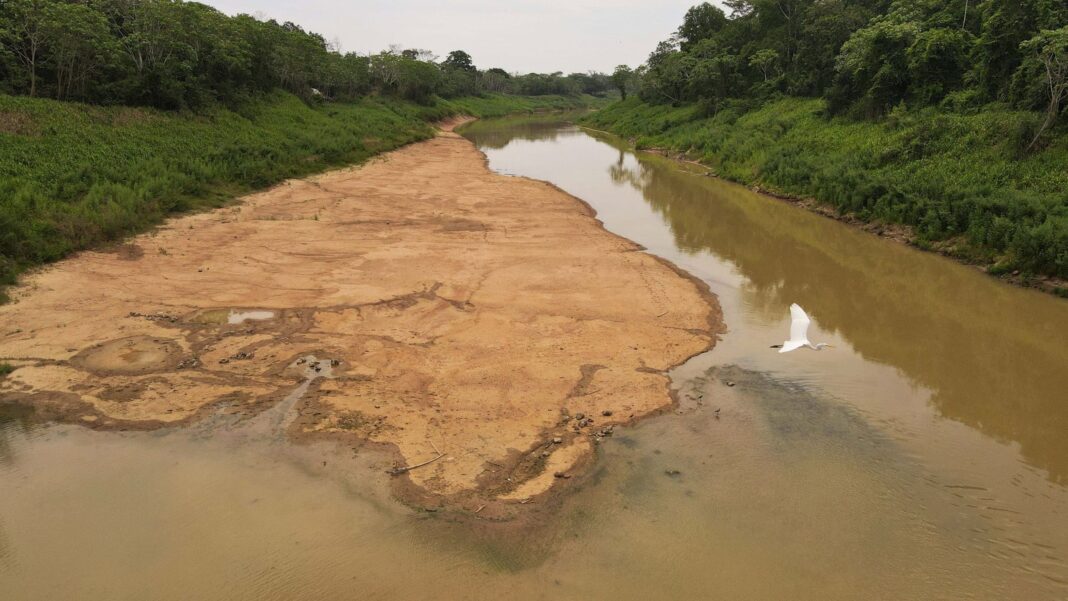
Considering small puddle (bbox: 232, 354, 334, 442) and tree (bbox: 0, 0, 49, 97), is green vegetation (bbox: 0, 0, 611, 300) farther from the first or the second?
small puddle (bbox: 232, 354, 334, 442)

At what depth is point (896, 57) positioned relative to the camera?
25781 mm

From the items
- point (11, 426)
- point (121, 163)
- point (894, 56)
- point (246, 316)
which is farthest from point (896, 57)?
point (11, 426)

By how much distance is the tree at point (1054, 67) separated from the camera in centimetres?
1591

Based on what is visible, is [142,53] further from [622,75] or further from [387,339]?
[622,75]

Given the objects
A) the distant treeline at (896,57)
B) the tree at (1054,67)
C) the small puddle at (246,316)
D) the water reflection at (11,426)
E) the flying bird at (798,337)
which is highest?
the distant treeline at (896,57)

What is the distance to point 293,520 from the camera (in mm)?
5902

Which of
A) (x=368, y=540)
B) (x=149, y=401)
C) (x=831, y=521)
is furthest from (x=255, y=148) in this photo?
(x=831, y=521)

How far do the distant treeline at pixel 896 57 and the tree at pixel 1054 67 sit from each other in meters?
0.03

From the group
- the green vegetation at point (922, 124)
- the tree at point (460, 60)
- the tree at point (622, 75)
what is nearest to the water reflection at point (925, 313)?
the green vegetation at point (922, 124)

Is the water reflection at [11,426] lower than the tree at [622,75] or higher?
lower

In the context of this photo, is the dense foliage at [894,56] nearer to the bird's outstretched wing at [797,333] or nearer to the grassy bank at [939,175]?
the grassy bank at [939,175]

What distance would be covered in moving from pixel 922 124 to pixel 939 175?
140 inches

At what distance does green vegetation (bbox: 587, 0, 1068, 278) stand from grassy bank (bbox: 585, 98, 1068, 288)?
43 millimetres

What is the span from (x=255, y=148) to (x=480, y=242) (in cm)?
1356
